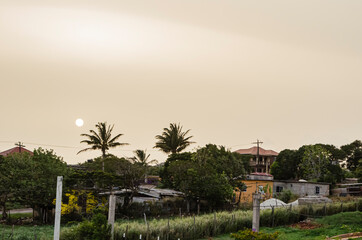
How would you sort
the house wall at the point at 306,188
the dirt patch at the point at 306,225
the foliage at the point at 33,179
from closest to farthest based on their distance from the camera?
the dirt patch at the point at 306,225 < the foliage at the point at 33,179 < the house wall at the point at 306,188

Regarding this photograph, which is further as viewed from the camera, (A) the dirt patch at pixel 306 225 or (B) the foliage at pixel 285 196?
(B) the foliage at pixel 285 196

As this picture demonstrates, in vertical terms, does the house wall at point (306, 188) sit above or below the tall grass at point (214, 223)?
above

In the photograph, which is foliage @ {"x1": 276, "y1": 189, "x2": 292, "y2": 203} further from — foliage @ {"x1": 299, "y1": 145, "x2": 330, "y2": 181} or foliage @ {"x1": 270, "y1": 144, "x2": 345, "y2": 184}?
foliage @ {"x1": 299, "y1": 145, "x2": 330, "y2": 181}

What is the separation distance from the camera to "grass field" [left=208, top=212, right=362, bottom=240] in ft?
76.0

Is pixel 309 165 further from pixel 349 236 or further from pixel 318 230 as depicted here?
pixel 349 236

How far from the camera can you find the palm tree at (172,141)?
190 ft

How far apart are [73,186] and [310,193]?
2832 cm

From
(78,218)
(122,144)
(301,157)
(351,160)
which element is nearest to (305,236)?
(78,218)

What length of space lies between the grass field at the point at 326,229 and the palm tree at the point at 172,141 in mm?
31548

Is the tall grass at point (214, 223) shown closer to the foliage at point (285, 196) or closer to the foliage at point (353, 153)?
the foliage at point (285, 196)

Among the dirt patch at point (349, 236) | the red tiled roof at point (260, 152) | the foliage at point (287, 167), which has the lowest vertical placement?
the dirt patch at point (349, 236)

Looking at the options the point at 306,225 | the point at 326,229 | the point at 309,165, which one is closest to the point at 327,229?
the point at 326,229

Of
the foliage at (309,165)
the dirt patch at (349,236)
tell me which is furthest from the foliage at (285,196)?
the dirt patch at (349,236)

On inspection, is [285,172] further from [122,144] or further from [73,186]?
[73,186]
